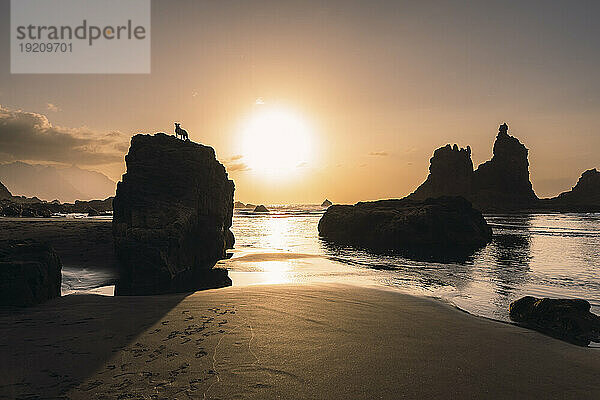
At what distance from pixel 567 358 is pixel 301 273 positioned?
595 inches

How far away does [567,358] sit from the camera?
7789mm

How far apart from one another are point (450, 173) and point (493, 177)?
21.1m

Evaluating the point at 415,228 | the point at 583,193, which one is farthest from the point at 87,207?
the point at 583,193

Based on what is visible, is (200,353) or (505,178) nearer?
(200,353)

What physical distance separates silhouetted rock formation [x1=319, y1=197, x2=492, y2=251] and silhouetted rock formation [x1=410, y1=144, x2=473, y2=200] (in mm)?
147846

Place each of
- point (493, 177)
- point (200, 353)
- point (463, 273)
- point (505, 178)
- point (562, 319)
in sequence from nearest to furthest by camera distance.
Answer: point (200, 353) < point (562, 319) < point (463, 273) < point (505, 178) < point (493, 177)

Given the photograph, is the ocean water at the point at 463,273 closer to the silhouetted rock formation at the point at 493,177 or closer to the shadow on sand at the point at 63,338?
the shadow on sand at the point at 63,338

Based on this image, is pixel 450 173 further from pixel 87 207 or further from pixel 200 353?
pixel 200 353

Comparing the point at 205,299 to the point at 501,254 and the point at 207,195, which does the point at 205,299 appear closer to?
the point at 207,195

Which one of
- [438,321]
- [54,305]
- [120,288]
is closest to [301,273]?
[120,288]

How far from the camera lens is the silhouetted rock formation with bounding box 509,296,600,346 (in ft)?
32.0

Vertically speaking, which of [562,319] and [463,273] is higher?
[562,319]

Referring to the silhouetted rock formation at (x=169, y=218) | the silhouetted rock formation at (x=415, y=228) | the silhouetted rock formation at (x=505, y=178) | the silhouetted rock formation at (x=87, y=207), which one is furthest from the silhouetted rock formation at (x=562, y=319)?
the silhouetted rock formation at (x=505, y=178)

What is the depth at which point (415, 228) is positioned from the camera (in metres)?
43.8
